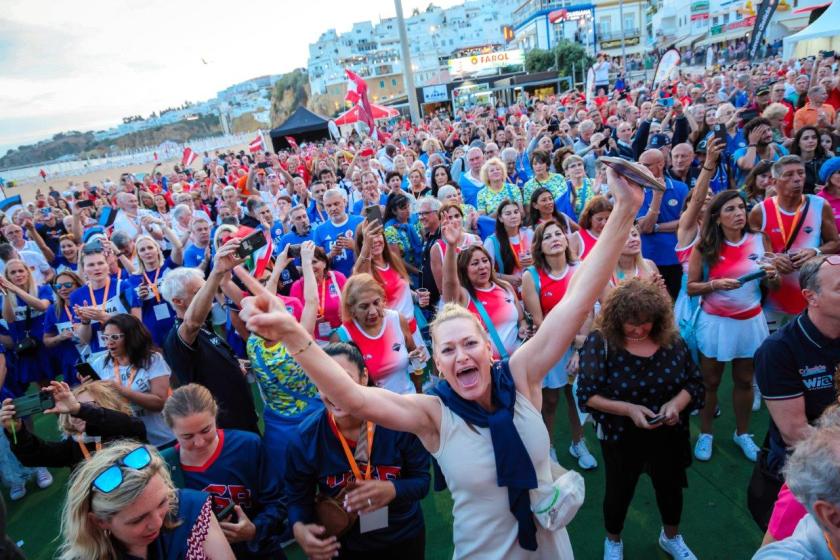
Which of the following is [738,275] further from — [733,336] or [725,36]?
[725,36]

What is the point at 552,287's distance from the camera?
12.2 feet

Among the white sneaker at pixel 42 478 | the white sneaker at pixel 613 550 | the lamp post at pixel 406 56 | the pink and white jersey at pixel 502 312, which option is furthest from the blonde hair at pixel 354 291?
the lamp post at pixel 406 56

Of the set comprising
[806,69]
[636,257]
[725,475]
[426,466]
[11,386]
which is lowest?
[725,475]

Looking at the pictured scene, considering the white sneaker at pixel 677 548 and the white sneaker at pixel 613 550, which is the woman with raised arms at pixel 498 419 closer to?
the white sneaker at pixel 613 550

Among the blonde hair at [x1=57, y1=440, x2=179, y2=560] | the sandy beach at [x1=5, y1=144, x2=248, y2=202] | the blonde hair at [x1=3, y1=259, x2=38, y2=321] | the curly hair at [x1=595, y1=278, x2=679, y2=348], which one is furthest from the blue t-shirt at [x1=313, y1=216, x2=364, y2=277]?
the sandy beach at [x1=5, y1=144, x2=248, y2=202]

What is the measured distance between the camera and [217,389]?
318 cm

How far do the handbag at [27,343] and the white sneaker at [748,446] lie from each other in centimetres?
654

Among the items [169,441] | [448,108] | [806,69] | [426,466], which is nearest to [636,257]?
[426,466]

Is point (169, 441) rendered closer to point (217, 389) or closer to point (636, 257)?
point (217, 389)

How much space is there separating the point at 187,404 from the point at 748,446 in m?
3.79

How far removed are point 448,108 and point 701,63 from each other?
2765 centimetres

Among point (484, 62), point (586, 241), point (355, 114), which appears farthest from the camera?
point (484, 62)

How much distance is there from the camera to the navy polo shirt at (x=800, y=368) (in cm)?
208

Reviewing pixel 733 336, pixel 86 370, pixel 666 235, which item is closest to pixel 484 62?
pixel 666 235
